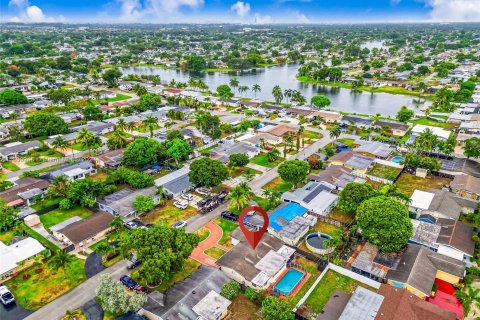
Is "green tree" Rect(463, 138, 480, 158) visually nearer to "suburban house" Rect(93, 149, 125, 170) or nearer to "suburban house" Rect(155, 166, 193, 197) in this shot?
"suburban house" Rect(155, 166, 193, 197)

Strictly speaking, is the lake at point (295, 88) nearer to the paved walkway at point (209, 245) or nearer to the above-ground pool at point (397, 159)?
the above-ground pool at point (397, 159)

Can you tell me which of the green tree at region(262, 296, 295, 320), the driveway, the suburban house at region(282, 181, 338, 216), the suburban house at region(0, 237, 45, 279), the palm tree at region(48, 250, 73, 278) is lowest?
the driveway

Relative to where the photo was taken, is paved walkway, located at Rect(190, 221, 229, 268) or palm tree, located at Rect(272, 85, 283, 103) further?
palm tree, located at Rect(272, 85, 283, 103)

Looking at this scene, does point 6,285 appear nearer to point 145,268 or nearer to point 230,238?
point 145,268

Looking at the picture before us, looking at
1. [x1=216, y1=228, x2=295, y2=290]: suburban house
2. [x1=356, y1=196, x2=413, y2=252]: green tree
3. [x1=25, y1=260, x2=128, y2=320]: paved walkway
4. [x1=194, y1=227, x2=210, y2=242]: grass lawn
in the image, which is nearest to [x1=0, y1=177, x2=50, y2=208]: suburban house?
[x1=25, y1=260, x2=128, y2=320]: paved walkway

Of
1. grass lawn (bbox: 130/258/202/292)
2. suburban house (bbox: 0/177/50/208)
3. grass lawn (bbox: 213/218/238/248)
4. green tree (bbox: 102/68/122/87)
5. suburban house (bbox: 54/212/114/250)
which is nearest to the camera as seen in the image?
grass lawn (bbox: 130/258/202/292)

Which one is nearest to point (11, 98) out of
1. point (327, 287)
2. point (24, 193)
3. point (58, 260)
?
point (24, 193)

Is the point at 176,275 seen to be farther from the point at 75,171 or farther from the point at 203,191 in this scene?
→ the point at 75,171
